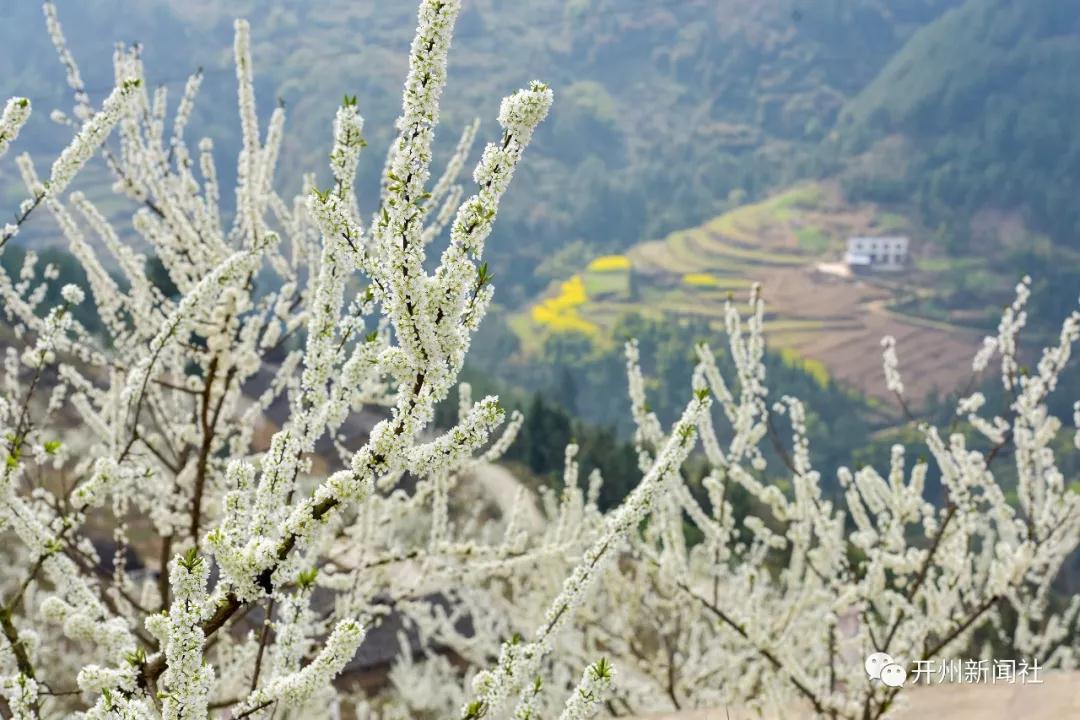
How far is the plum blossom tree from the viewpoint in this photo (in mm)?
2250

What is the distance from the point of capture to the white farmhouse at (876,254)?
125312 mm

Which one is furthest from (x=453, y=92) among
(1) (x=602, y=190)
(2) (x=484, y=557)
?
(2) (x=484, y=557)

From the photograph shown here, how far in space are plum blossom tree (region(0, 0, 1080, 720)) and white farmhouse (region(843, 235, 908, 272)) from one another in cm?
11943

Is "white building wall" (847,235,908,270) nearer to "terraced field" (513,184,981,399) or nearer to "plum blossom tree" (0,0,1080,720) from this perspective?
"terraced field" (513,184,981,399)

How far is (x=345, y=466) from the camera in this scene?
6.66 metres

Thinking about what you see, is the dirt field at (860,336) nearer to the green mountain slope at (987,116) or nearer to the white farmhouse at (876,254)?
the white farmhouse at (876,254)

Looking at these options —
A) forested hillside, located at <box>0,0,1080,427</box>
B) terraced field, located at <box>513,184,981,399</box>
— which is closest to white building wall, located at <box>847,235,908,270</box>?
forested hillside, located at <box>0,0,1080,427</box>

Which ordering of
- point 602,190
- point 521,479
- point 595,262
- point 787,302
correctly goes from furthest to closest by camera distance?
1. point 602,190
2. point 595,262
3. point 787,302
4. point 521,479

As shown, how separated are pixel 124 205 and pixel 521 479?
404 feet

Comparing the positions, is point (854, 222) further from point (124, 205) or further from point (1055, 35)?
point (124, 205)

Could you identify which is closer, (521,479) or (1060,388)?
(521,479)

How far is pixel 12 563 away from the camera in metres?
19.9

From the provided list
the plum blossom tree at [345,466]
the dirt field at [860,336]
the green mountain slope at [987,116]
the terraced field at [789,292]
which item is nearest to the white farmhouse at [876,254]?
the terraced field at [789,292]

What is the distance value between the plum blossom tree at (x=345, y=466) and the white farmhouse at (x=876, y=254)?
392ft
